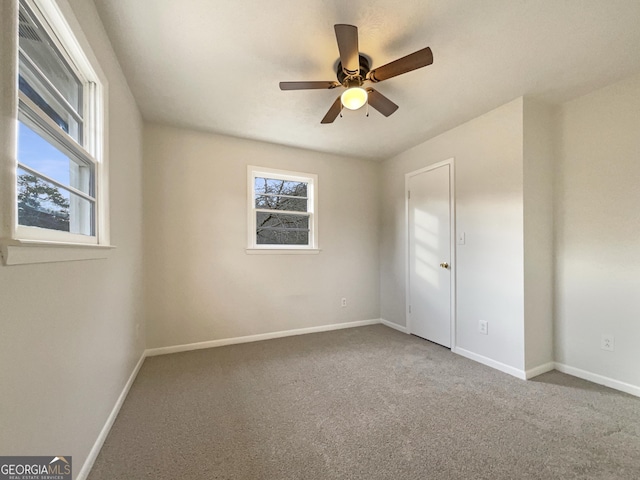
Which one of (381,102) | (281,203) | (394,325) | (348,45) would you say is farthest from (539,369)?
(281,203)

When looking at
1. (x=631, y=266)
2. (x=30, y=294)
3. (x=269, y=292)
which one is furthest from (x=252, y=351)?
(x=631, y=266)

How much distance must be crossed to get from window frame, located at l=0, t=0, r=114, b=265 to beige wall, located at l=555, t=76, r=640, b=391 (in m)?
3.67

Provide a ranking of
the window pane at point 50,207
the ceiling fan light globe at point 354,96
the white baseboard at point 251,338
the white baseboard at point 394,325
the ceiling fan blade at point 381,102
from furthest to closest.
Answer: the white baseboard at point 394,325 < the white baseboard at point 251,338 < the ceiling fan blade at point 381,102 < the ceiling fan light globe at point 354,96 < the window pane at point 50,207

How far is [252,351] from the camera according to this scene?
2998 millimetres

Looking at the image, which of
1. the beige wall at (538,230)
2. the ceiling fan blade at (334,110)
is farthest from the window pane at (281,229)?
the beige wall at (538,230)

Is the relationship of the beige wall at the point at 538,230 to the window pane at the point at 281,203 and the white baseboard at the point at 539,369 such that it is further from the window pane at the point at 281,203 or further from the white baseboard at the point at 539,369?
the window pane at the point at 281,203

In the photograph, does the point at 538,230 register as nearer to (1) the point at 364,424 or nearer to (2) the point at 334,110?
(2) the point at 334,110

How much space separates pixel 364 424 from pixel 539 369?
1.86 metres

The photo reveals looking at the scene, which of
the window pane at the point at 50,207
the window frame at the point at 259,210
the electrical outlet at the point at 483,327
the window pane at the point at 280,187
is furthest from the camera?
the window pane at the point at 280,187

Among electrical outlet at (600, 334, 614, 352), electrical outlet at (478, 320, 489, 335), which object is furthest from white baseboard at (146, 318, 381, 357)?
electrical outlet at (600, 334, 614, 352)

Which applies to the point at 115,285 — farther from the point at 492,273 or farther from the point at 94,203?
the point at 492,273

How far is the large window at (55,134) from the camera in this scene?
1024 mm

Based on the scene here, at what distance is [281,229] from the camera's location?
3590 mm

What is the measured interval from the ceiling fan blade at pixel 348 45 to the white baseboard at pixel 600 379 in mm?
3158
